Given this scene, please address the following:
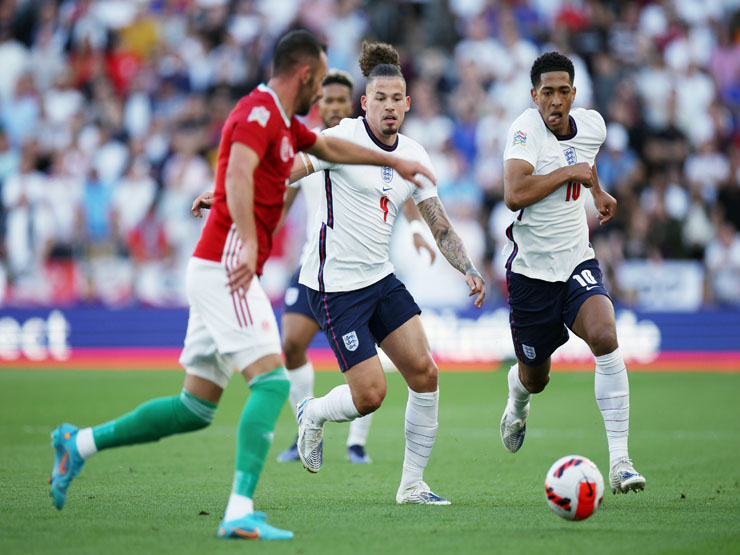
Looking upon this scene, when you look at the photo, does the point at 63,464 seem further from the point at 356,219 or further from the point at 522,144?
the point at 522,144

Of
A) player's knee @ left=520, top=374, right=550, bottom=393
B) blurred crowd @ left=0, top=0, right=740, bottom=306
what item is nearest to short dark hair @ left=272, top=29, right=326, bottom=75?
player's knee @ left=520, top=374, right=550, bottom=393

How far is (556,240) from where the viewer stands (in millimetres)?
7824

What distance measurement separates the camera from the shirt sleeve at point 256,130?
5.70m

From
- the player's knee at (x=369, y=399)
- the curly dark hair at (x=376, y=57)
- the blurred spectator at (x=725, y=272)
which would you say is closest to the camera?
the player's knee at (x=369, y=399)

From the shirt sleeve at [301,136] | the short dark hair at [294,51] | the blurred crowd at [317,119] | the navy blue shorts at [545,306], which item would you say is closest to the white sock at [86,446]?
the shirt sleeve at [301,136]

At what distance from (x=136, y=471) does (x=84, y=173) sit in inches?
518

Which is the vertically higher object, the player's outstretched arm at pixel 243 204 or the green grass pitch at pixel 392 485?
the player's outstretched arm at pixel 243 204

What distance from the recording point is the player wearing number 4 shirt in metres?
7.48

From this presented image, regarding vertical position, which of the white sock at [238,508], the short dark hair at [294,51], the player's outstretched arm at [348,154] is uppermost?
the short dark hair at [294,51]

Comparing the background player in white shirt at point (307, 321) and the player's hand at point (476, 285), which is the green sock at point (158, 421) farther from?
the background player in white shirt at point (307, 321)

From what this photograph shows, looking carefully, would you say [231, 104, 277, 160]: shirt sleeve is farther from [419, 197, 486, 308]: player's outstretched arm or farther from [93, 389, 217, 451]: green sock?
[419, 197, 486, 308]: player's outstretched arm

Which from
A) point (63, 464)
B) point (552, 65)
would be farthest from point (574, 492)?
point (552, 65)

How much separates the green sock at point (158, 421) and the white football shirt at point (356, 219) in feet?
5.48

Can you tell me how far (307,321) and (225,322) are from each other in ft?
12.1
